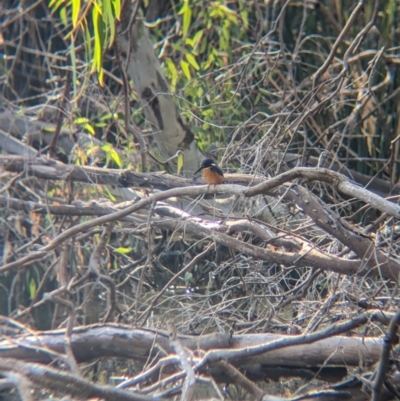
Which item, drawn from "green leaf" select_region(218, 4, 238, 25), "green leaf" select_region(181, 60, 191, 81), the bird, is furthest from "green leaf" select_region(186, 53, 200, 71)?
the bird

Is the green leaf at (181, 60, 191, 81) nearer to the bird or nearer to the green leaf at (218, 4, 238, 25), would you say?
the green leaf at (218, 4, 238, 25)

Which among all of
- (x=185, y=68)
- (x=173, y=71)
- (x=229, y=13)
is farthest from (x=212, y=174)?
(x=229, y=13)

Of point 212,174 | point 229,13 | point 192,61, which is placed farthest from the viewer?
point 229,13

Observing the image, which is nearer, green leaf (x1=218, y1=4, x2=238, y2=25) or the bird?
the bird

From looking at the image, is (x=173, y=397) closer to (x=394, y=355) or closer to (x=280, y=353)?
(x=280, y=353)

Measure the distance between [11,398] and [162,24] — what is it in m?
3.59

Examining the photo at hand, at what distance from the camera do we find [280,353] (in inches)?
140

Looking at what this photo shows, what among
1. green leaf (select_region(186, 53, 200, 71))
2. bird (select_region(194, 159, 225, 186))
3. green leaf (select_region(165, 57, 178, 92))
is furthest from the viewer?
green leaf (select_region(165, 57, 178, 92))

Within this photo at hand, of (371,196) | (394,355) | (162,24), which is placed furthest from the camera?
(162,24)

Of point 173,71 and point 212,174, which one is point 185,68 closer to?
point 173,71

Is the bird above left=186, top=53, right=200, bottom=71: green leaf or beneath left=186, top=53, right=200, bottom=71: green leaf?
beneath

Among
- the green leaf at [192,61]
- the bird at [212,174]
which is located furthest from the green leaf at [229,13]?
the bird at [212,174]

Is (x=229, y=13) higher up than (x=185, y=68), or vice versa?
(x=229, y=13)

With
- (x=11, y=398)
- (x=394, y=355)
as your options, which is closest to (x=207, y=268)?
(x=11, y=398)
